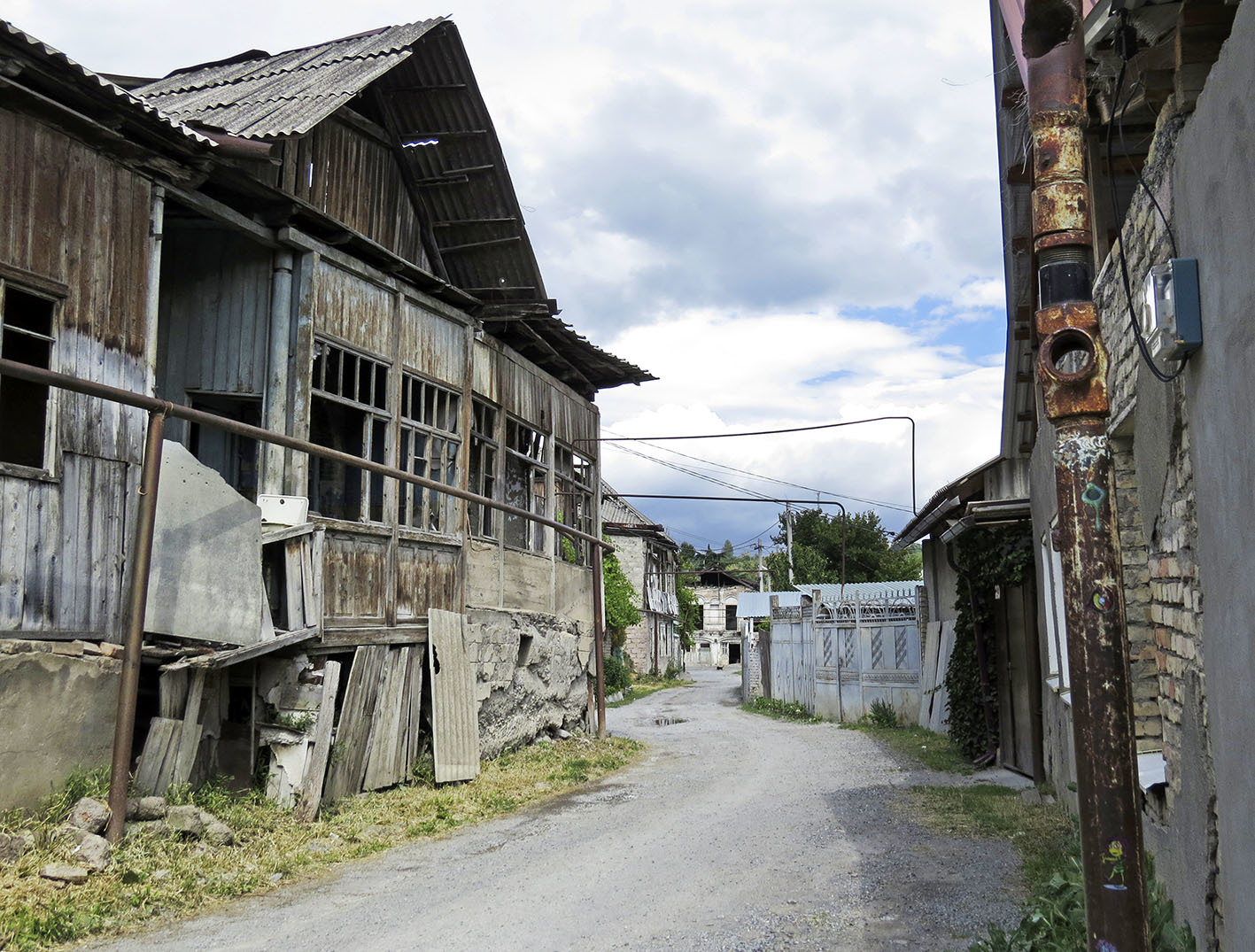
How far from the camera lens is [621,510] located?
46.2 m

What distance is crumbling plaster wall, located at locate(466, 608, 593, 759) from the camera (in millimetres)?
12953

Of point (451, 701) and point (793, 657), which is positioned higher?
point (451, 701)

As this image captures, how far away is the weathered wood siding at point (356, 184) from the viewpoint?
433 inches

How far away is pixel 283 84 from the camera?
451 inches

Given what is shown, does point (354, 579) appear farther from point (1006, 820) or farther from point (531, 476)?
point (1006, 820)

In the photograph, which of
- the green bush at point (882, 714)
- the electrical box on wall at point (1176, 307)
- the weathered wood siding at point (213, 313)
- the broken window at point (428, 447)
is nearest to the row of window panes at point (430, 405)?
the broken window at point (428, 447)

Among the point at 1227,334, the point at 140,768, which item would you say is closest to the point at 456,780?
the point at 140,768

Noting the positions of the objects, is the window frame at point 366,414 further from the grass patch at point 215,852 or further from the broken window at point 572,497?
the broken window at point 572,497

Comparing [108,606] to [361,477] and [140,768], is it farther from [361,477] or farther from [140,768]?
[361,477]

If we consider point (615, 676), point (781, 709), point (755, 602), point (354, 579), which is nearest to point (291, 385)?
point (354, 579)

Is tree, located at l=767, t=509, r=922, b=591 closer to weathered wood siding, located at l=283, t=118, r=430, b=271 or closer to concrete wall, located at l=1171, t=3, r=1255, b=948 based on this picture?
weathered wood siding, located at l=283, t=118, r=430, b=271

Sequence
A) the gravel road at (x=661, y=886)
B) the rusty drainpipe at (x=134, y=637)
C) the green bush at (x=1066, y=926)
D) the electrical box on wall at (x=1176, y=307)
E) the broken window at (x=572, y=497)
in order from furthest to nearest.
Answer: the broken window at (x=572, y=497)
the rusty drainpipe at (x=134, y=637)
the gravel road at (x=661, y=886)
the green bush at (x=1066, y=926)
the electrical box on wall at (x=1176, y=307)

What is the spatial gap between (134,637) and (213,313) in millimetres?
4492

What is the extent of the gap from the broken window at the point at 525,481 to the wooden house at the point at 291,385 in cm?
6
